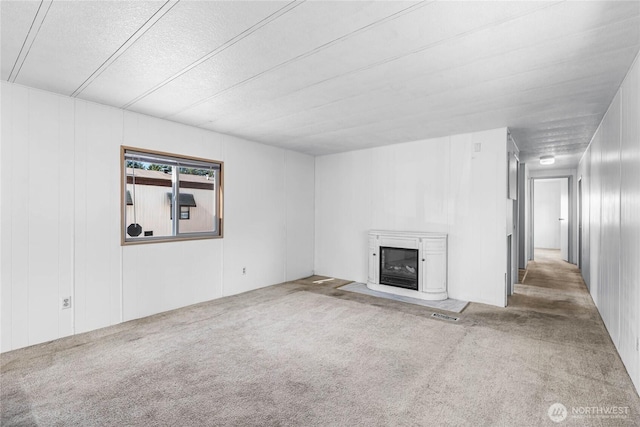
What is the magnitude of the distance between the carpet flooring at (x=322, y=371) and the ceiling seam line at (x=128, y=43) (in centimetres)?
248

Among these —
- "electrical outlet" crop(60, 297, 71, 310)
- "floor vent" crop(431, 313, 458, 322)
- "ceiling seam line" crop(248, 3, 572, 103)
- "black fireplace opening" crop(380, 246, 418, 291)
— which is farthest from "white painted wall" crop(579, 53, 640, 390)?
"electrical outlet" crop(60, 297, 71, 310)

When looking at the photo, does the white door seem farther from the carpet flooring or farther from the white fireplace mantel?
the white fireplace mantel

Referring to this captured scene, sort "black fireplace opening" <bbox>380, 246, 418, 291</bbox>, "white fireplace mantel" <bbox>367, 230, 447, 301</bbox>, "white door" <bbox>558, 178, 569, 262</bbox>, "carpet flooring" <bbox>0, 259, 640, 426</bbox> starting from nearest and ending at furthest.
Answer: "carpet flooring" <bbox>0, 259, 640, 426</bbox> < "white fireplace mantel" <bbox>367, 230, 447, 301</bbox> < "black fireplace opening" <bbox>380, 246, 418, 291</bbox> < "white door" <bbox>558, 178, 569, 262</bbox>

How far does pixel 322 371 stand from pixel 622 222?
2.88 metres

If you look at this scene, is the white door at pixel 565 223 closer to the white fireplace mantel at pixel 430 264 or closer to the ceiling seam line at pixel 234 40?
the white fireplace mantel at pixel 430 264

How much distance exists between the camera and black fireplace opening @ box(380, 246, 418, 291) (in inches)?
190

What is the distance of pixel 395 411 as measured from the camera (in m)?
2.00

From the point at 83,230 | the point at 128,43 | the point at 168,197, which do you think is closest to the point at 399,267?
the point at 168,197

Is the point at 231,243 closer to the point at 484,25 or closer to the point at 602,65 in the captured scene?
the point at 484,25

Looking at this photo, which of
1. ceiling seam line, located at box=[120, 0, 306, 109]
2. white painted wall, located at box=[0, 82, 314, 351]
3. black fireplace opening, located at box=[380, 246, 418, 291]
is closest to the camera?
ceiling seam line, located at box=[120, 0, 306, 109]

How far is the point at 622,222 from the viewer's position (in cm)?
265

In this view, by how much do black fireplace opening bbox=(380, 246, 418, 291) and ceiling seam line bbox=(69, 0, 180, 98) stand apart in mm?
4231

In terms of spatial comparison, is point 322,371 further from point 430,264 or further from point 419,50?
point 430,264

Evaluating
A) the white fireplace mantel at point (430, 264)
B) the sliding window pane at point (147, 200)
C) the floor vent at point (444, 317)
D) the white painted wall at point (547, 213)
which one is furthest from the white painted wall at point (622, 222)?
the white painted wall at point (547, 213)
